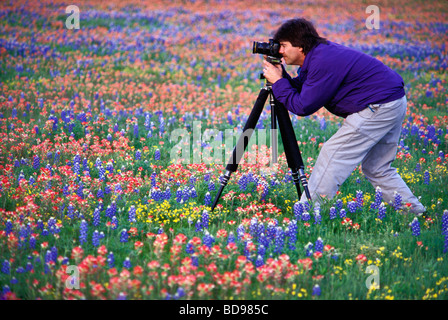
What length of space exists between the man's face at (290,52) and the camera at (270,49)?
67 mm

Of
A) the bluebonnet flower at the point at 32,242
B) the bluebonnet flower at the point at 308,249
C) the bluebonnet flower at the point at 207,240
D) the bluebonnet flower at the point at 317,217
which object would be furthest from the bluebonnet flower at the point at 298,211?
the bluebonnet flower at the point at 32,242

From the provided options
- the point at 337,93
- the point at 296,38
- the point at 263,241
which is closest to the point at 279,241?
the point at 263,241

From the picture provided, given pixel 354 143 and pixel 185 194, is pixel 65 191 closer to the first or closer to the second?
pixel 185 194

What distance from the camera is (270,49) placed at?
5.17 meters

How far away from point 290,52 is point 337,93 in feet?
2.43

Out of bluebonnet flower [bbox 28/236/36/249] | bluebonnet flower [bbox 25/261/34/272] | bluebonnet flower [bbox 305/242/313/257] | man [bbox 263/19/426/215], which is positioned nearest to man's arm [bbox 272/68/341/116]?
man [bbox 263/19/426/215]

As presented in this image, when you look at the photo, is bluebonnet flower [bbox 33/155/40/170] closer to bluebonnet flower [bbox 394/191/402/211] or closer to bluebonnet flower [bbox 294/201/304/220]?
bluebonnet flower [bbox 294/201/304/220]

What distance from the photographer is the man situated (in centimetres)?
509

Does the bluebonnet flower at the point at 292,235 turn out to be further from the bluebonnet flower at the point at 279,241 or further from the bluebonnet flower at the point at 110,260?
the bluebonnet flower at the point at 110,260

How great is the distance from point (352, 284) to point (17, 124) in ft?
22.0

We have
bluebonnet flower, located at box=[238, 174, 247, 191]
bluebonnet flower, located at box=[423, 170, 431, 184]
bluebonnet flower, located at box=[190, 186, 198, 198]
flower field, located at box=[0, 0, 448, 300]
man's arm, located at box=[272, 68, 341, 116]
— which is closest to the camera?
flower field, located at box=[0, 0, 448, 300]

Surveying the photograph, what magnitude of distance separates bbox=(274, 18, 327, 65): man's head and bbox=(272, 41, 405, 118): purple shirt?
0.33ft
